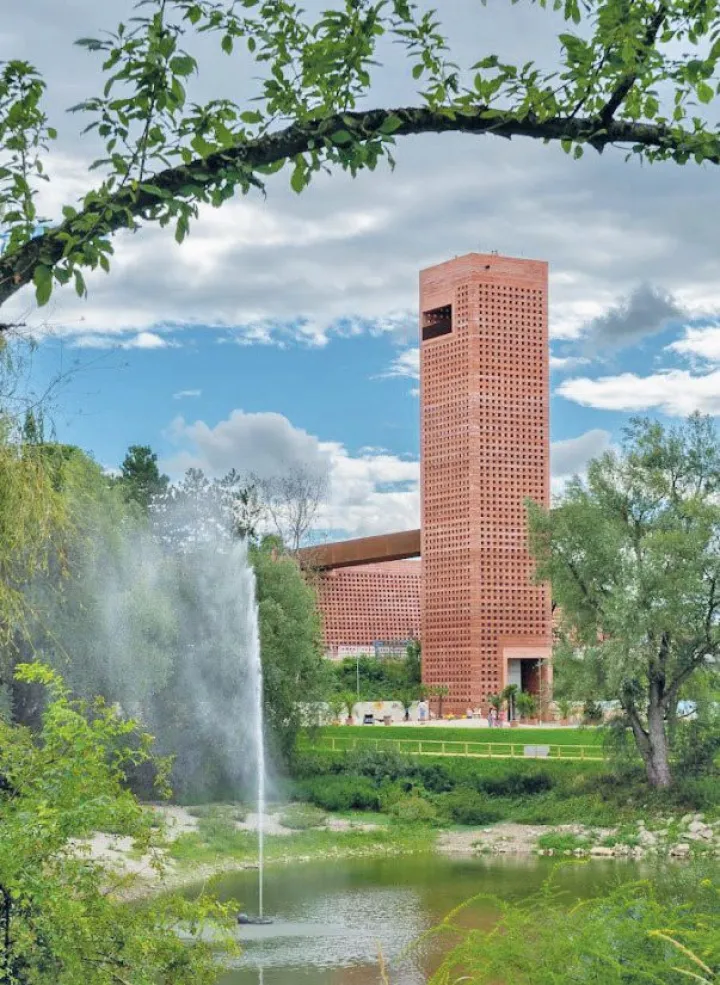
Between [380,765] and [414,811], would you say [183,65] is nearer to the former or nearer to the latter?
[414,811]

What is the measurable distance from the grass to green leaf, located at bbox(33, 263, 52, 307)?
20.5 meters

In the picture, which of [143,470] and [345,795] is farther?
[143,470]

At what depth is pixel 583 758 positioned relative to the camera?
30406 mm

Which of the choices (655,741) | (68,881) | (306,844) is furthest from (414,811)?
(68,881)

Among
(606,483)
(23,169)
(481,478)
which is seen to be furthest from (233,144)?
(481,478)

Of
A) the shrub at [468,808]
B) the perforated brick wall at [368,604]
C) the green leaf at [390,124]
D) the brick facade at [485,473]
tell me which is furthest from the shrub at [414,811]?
the perforated brick wall at [368,604]

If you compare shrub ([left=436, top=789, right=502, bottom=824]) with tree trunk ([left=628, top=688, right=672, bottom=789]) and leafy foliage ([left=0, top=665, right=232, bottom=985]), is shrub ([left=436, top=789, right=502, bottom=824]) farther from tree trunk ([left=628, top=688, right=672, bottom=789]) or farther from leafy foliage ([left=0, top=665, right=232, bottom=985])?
leafy foliage ([left=0, top=665, right=232, bottom=985])

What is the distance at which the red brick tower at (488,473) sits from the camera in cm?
5138

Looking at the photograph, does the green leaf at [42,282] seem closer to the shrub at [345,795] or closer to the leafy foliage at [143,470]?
the shrub at [345,795]

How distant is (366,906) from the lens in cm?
1928

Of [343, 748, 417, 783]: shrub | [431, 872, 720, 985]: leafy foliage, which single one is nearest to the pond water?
[343, 748, 417, 783]: shrub

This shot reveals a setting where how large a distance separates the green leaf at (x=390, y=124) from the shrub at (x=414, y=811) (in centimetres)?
2475

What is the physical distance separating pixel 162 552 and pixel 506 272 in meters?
26.0

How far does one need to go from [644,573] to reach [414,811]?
6.65 metres
